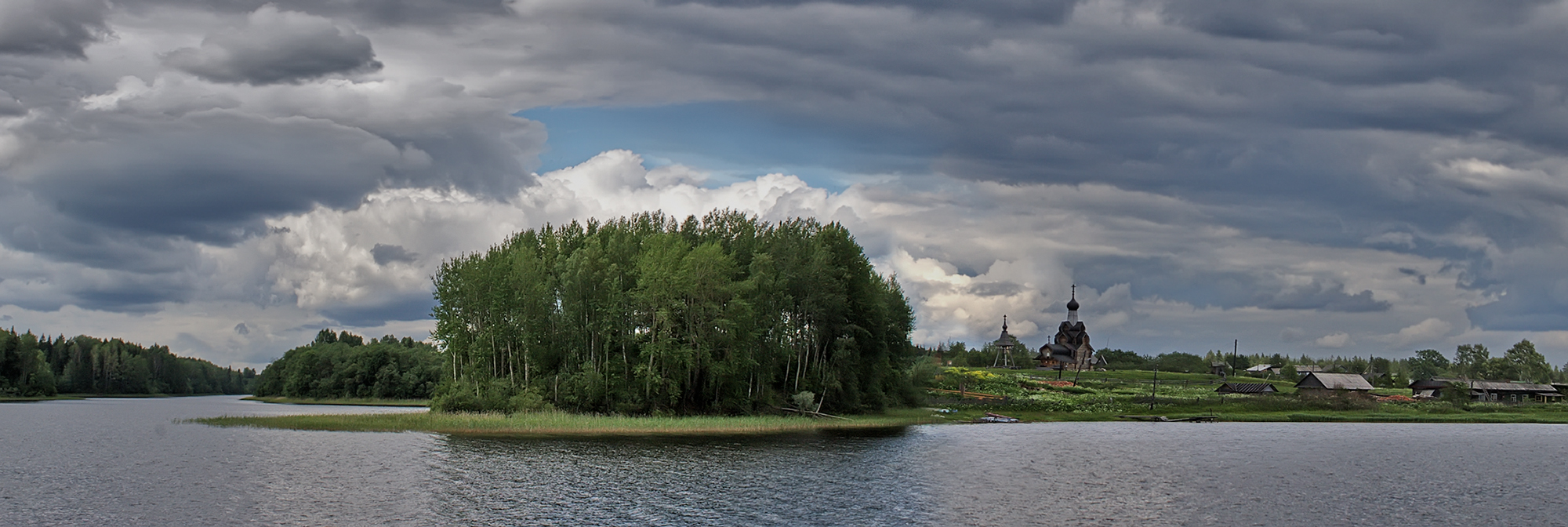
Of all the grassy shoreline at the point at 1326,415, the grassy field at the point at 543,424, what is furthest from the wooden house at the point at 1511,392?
the grassy field at the point at 543,424

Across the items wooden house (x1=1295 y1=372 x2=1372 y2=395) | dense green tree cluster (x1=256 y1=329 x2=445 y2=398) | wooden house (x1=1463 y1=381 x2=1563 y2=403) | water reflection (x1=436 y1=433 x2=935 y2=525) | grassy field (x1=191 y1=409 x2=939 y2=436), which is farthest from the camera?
dense green tree cluster (x1=256 y1=329 x2=445 y2=398)

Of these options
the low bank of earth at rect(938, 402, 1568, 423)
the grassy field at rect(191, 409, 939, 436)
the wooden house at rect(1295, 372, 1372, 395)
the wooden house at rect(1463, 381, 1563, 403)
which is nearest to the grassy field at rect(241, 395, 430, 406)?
the grassy field at rect(191, 409, 939, 436)

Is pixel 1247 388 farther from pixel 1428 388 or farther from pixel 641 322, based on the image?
pixel 641 322

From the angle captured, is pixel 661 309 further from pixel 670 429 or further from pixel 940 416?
pixel 940 416

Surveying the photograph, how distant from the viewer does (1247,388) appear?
149m

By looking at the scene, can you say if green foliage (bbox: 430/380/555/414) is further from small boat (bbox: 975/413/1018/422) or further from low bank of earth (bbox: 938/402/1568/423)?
small boat (bbox: 975/413/1018/422)

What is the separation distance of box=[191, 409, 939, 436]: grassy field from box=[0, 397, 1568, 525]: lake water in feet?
14.5

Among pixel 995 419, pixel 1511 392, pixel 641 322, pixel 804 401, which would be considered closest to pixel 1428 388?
pixel 1511 392

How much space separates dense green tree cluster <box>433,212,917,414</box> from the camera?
80125 millimetres

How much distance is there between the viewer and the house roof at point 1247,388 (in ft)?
482

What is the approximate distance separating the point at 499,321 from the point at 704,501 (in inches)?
1894

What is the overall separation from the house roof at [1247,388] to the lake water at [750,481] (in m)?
74.5

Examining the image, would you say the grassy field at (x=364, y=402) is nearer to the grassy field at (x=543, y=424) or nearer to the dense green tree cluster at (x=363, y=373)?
the dense green tree cluster at (x=363, y=373)

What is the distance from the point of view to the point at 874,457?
5725 centimetres
